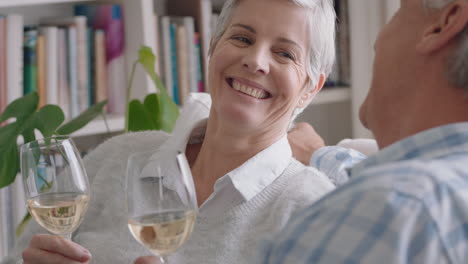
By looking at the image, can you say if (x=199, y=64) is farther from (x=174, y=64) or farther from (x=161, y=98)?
(x=161, y=98)

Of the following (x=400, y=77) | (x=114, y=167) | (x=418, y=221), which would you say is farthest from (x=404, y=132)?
(x=114, y=167)

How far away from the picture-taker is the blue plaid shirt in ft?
1.99

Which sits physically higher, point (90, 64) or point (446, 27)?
point (446, 27)

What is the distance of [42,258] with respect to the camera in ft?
3.84

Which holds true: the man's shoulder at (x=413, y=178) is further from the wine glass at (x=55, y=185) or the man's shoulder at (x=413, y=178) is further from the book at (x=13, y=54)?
the book at (x=13, y=54)

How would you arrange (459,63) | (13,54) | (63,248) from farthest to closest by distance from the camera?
(13,54), (63,248), (459,63)

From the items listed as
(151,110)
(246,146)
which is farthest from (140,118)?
(246,146)

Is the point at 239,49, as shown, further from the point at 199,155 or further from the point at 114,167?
the point at 114,167

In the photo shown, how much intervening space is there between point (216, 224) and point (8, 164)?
72cm

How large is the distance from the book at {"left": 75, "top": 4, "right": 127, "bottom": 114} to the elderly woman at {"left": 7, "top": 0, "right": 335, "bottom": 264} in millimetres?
849

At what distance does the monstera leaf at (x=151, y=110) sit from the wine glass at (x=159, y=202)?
1010 millimetres

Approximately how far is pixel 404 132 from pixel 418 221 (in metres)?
0.23

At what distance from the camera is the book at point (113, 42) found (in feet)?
7.72

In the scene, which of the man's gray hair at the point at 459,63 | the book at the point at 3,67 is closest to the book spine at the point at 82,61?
the book at the point at 3,67
